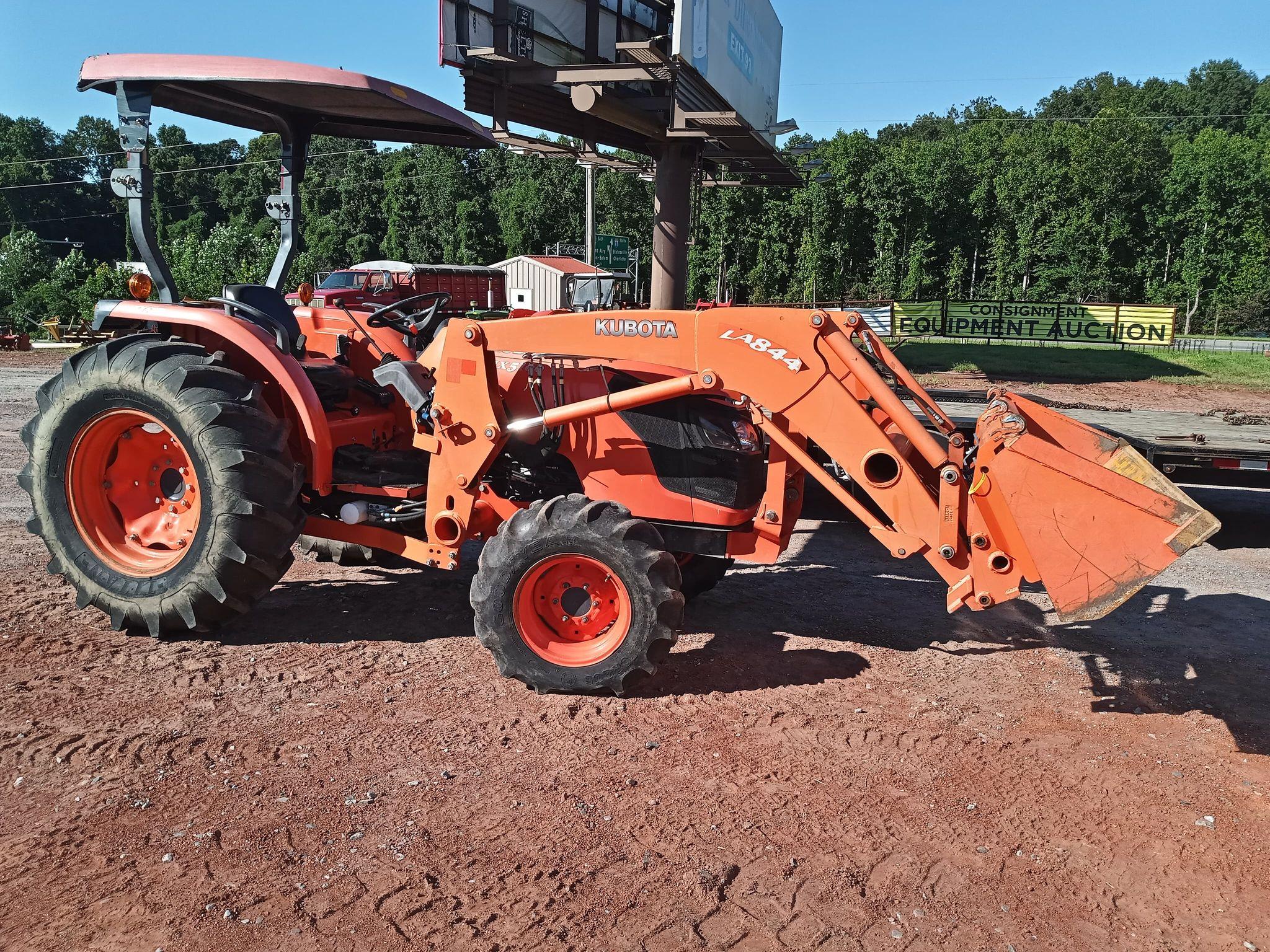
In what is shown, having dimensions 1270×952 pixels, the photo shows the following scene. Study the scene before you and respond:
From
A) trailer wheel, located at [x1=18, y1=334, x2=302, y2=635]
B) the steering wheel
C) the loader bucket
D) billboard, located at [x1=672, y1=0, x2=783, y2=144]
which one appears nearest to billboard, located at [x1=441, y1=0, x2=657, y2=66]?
billboard, located at [x1=672, y1=0, x2=783, y2=144]

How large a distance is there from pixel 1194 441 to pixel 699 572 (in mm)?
4465

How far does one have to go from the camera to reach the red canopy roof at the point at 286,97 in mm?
4645

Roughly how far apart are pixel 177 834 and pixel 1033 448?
361cm

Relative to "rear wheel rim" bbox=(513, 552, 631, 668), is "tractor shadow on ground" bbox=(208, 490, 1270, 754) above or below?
below

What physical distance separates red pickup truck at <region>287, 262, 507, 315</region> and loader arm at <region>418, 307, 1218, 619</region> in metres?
14.1

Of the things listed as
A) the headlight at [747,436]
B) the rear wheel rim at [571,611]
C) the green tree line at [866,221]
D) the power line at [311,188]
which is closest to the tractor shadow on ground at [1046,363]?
the green tree line at [866,221]

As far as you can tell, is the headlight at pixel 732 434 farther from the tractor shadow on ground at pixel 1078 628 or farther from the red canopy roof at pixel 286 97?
the red canopy roof at pixel 286 97

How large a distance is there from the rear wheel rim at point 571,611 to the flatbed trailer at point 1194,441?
139 inches

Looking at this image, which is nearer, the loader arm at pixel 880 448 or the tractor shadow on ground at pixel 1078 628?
the loader arm at pixel 880 448

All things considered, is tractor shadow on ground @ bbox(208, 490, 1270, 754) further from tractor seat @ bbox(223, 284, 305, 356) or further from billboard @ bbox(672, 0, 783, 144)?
billboard @ bbox(672, 0, 783, 144)

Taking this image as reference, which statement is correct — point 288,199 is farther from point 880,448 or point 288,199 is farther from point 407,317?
point 880,448

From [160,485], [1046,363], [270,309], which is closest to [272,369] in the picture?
[270,309]

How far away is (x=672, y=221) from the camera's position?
15539mm

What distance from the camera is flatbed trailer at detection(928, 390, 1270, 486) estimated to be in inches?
283
